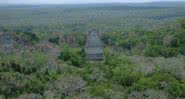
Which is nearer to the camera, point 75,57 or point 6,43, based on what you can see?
point 75,57

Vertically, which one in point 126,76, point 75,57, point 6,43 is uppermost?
point 126,76

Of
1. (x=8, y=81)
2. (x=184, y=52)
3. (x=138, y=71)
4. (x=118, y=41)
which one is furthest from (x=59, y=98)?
(x=118, y=41)

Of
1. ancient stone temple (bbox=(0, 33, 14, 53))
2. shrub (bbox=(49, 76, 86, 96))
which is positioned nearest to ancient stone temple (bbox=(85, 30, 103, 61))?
shrub (bbox=(49, 76, 86, 96))

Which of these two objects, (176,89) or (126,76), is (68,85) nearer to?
(126,76)

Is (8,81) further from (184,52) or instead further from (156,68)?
(184,52)

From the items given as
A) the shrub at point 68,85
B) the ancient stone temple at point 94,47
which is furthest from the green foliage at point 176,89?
Answer: the ancient stone temple at point 94,47

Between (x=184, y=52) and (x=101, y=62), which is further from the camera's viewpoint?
(x=184, y=52)

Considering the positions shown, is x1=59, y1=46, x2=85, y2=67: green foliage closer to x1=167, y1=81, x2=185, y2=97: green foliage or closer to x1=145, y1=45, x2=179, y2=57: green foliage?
x1=167, y1=81, x2=185, y2=97: green foliage

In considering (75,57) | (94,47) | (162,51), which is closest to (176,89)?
(94,47)
